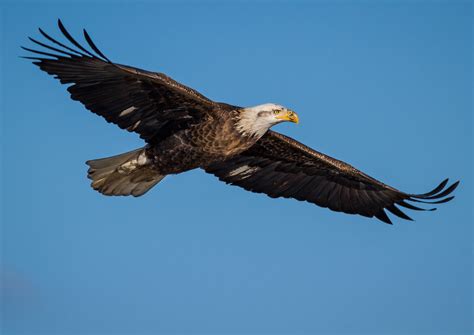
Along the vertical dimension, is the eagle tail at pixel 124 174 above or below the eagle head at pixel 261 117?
below

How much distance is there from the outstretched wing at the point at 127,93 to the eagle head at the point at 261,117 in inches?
10.2

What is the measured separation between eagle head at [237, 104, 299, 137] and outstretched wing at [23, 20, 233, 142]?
26 cm

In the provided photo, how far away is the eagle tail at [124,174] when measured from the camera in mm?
10523

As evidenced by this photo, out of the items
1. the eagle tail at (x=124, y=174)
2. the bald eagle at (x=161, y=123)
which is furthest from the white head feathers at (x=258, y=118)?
the eagle tail at (x=124, y=174)

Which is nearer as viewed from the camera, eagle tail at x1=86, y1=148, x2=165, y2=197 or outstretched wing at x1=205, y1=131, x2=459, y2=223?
eagle tail at x1=86, y1=148, x2=165, y2=197

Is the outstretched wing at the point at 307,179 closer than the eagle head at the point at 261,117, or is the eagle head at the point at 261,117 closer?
the eagle head at the point at 261,117

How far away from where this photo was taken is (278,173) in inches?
466

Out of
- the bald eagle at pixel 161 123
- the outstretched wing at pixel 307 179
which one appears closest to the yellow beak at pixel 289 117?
the bald eagle at pixel 161 123

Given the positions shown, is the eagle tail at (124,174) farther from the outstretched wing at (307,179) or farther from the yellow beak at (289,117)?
the yellow beak at (289,117)

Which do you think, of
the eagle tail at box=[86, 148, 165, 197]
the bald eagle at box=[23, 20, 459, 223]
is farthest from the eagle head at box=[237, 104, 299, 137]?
the eagle tail at box=[86, 148, 165, 197]

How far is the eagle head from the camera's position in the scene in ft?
32.6

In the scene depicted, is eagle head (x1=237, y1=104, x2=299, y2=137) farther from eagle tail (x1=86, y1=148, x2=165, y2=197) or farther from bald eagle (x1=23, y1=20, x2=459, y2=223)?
eagle tail (x1=86, y1=148, x2=165, y2=197)

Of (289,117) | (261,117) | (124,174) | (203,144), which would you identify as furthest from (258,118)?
(124,174)

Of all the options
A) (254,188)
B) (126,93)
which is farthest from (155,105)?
(254,188)
